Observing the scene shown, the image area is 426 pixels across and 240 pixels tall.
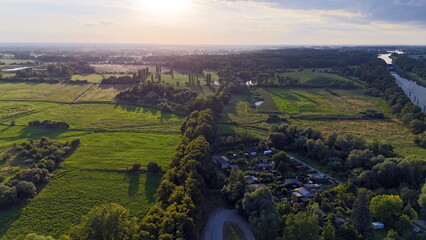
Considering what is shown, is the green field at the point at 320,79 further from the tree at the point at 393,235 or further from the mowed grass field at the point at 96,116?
the tree at the point at 393,235

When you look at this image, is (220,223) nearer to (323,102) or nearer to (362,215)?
(362,215)

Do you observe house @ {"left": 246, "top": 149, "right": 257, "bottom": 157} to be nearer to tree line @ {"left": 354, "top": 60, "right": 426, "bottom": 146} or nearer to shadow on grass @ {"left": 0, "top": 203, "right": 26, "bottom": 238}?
tree line @ {"left": 354, "top": 60, "right": 426, "bottom": 146}

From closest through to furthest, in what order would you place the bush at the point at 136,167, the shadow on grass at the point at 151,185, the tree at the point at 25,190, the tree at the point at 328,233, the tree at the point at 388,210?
the tree at the point at 328,233
the tree at the point at 388,210
the tree at the point at 25,190
the shadow on grass at the point at 151,185
the bush at the point at 136,167

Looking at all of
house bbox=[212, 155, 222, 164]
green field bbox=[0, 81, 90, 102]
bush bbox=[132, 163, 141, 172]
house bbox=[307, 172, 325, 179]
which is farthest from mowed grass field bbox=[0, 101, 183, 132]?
house bbox=[307, 172, 325, 179]

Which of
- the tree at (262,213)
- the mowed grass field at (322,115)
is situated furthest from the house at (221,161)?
the mowed grass field at (322,115)

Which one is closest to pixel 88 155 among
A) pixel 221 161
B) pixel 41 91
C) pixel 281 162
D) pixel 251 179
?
pixel 221 161

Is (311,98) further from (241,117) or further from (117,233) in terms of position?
(117,233)

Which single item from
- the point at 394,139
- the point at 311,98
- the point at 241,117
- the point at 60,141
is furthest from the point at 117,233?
the point at 311,98
